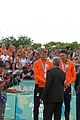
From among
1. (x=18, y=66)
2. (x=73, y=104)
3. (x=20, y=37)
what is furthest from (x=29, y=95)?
(x=20, y=37)

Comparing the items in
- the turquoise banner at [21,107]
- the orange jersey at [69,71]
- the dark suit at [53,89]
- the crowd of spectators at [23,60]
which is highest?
the crowd of spectators at [23,60]

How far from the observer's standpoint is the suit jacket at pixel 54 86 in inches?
316

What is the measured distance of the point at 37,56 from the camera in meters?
13.0

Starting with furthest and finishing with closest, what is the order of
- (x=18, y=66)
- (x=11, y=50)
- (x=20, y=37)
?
1. (x=20, y=37)
2. (x=11, y=50)
3. (x=18, y=66)

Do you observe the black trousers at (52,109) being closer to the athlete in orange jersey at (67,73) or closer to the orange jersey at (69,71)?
the athlete in orange jersey at (67,73)

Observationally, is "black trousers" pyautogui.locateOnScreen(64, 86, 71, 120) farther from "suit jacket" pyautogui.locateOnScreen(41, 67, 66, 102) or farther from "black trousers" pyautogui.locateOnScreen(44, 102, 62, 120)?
"suit jacket" pyautogui.locateOnScreen(41, 67, 66, 102)

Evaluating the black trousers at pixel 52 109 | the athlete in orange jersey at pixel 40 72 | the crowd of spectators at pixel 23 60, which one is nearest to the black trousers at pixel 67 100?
the athlete in orange jersey at pixel 40 72

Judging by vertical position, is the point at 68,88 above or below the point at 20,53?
below

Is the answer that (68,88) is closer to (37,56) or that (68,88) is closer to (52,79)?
(52,79)

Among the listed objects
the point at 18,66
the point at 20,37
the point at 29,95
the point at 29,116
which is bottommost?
the point at 29,116

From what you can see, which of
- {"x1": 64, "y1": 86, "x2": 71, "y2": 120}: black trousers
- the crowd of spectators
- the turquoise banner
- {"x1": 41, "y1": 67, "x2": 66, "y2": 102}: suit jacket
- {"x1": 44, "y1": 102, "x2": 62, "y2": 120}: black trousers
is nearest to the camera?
{"x1": 41, "y1": 67, "x2": 66, "y2": 102}: suit jacket

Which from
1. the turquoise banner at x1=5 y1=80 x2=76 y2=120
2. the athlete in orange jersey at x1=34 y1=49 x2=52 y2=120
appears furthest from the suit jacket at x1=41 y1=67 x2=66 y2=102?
the turquoise banner at x1=5 y1=80 x2=76 y2=120

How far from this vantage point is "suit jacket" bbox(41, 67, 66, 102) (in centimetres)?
802

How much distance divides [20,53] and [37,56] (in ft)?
2.47
